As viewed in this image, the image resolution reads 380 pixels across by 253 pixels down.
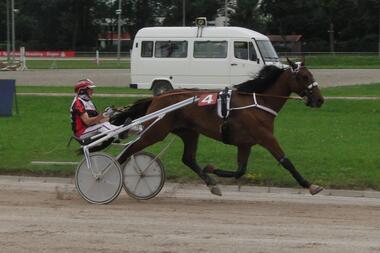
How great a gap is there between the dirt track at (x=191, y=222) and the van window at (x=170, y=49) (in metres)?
16.6

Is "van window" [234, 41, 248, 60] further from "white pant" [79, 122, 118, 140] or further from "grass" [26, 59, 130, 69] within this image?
"grass" [26, 59, 130, 69]

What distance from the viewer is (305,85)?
9.48 meters

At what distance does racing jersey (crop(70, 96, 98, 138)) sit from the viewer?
9781 millimetres

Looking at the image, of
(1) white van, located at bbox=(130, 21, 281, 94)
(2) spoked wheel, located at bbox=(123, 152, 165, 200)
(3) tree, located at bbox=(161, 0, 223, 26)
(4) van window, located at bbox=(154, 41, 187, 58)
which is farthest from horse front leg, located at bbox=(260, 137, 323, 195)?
(3) tree, located at bbox=(161, 0, 223, 26)

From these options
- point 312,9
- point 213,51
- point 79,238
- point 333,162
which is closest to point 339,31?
point 312,9

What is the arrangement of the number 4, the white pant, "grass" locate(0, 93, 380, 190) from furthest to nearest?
1. "grass" locate(0, 93, 380, 190)
2. the white pant
3. the number 4

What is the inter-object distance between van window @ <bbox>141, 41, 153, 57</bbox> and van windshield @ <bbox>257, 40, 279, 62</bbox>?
4.17 meters

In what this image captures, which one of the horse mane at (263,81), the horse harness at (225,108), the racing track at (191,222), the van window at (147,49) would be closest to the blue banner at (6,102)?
the van window at (147,49)

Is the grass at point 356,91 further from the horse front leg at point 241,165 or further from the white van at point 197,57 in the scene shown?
the horse front leg at point 241,165

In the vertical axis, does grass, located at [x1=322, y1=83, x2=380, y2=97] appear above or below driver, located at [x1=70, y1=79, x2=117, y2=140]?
below

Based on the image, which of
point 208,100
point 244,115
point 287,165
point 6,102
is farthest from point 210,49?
point 287,165

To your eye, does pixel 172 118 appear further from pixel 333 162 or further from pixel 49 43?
pixel 49 43

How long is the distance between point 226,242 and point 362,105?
49.8 ft

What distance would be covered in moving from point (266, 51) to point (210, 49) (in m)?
2.19
